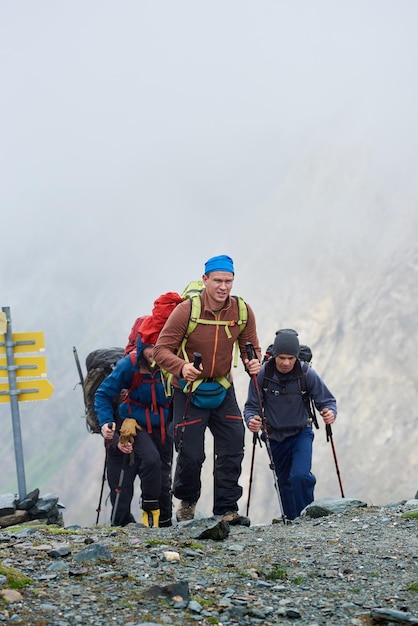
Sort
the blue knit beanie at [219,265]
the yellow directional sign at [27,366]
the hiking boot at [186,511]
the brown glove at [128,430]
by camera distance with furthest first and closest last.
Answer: the yellow directional sign at [27,366], the brown glove at [128,430], the hiking boot at [186,511], the blue knit beanie at [219,265]

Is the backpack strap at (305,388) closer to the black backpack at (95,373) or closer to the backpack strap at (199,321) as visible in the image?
the backpack strap at (199,321)

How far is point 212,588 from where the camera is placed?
6.26 metres

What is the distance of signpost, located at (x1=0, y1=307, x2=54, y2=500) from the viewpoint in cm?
1522

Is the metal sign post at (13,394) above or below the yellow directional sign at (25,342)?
below

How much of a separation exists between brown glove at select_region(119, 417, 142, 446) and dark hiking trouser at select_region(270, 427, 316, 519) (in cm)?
204

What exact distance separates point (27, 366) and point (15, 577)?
9514mm

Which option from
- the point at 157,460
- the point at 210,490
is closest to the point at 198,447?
the point at 157,460

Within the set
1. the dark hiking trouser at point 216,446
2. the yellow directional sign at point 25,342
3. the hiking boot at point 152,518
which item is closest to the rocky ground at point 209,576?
the dark hiking trouser at point 216,446

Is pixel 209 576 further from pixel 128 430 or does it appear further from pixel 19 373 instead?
pixel 19 373

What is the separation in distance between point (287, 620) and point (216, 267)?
4.81 m

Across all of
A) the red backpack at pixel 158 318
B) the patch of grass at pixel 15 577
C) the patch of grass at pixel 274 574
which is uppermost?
the red backpack at pixel 158 318

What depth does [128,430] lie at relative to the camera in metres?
11.6

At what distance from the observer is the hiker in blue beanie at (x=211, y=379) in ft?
31.7

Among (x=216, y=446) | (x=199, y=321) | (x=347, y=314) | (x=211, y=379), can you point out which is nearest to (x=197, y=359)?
(x=199, y=321)
